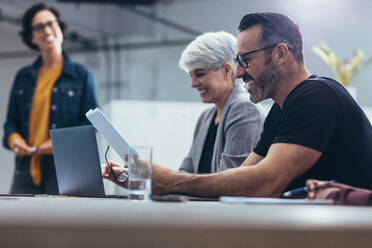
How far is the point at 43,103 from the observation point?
105 inches

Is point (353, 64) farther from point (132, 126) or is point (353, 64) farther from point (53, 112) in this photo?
point (53, 112)

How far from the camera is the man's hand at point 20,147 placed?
2.53 metres

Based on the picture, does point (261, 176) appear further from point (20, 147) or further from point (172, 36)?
point (172, 36)

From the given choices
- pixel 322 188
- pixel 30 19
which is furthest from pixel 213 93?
pixel 322 188

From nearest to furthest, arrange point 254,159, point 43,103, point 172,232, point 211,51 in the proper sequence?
1. point 172,232
2. point 254,159
3. point 211,51
4. point 43,103

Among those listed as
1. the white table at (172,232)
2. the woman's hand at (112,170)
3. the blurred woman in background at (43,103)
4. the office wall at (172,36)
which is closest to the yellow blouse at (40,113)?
the blurred woman in background at (43,103)

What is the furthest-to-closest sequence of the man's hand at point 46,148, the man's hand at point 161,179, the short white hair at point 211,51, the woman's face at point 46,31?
the woman's face at point 46,31 → the man's hand at point 46,148 → the short white hair at point 211,51 → the man's hand at point 161,179

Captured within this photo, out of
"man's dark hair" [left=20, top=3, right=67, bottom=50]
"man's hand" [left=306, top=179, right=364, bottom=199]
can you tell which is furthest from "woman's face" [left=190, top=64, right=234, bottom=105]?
"man's hand" [left=306, top=179, right=364, bottom=199]

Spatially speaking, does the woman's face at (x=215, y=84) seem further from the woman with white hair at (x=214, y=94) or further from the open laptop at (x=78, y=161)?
the open laptop at (x=78, y=161)

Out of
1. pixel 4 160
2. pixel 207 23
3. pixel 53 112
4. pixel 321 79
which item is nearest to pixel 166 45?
pixel 207 23

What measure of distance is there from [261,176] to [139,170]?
A: 1.14ft

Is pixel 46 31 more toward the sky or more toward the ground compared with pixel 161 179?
more toward the sky

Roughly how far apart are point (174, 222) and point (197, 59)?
1.99m

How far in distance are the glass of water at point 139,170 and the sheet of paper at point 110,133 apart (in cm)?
18
